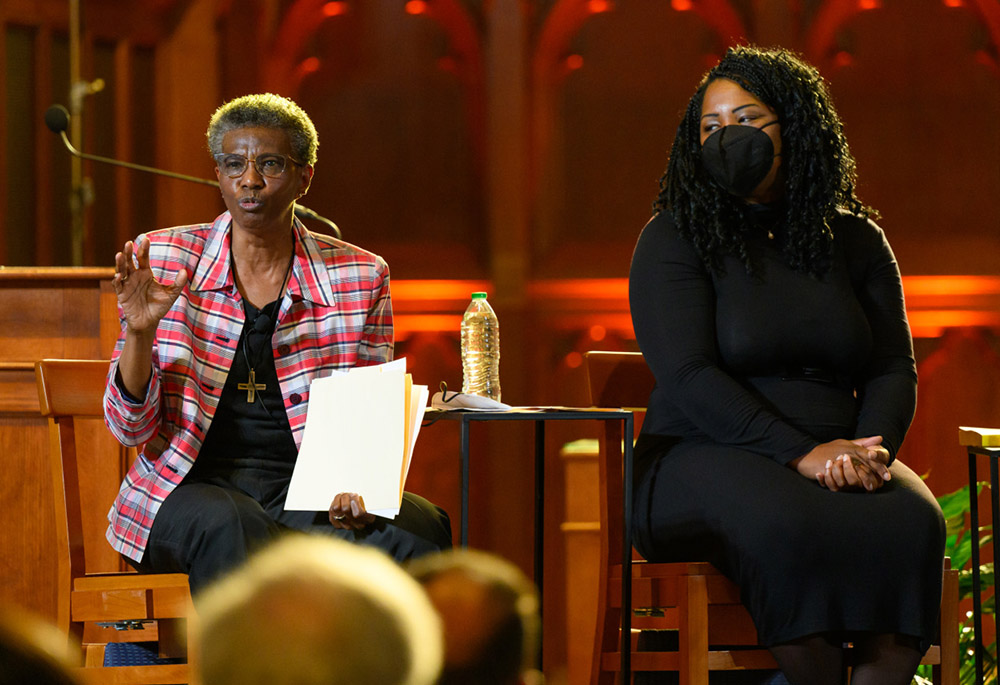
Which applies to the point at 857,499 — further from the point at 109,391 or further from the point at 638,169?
the point at 638,169

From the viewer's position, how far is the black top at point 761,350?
76.8 inches

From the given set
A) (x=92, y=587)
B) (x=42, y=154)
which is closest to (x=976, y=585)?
(x=92, y=587)

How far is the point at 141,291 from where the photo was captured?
1.83 metres

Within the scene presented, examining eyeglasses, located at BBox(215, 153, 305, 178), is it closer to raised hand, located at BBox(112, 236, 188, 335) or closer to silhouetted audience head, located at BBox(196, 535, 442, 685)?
raised hand, located at BBox(112, 236, 188, 335)

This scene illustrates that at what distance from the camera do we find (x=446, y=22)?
3863mm

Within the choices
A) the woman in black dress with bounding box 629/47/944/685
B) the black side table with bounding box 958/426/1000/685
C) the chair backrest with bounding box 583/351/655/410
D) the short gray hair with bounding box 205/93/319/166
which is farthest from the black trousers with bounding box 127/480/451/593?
the black side table with bounding box 958/426/1000/685

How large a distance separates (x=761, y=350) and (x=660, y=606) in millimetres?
493

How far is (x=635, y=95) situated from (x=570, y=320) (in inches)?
32.2

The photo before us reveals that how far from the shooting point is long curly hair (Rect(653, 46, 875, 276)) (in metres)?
2.06

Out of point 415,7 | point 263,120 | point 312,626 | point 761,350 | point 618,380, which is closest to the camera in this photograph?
point 312,626

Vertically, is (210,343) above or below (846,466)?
above

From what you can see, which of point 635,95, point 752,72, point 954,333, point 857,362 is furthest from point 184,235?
point 954,333

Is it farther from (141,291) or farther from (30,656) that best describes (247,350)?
(30,656)

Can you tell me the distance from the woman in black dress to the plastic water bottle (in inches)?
19.3
